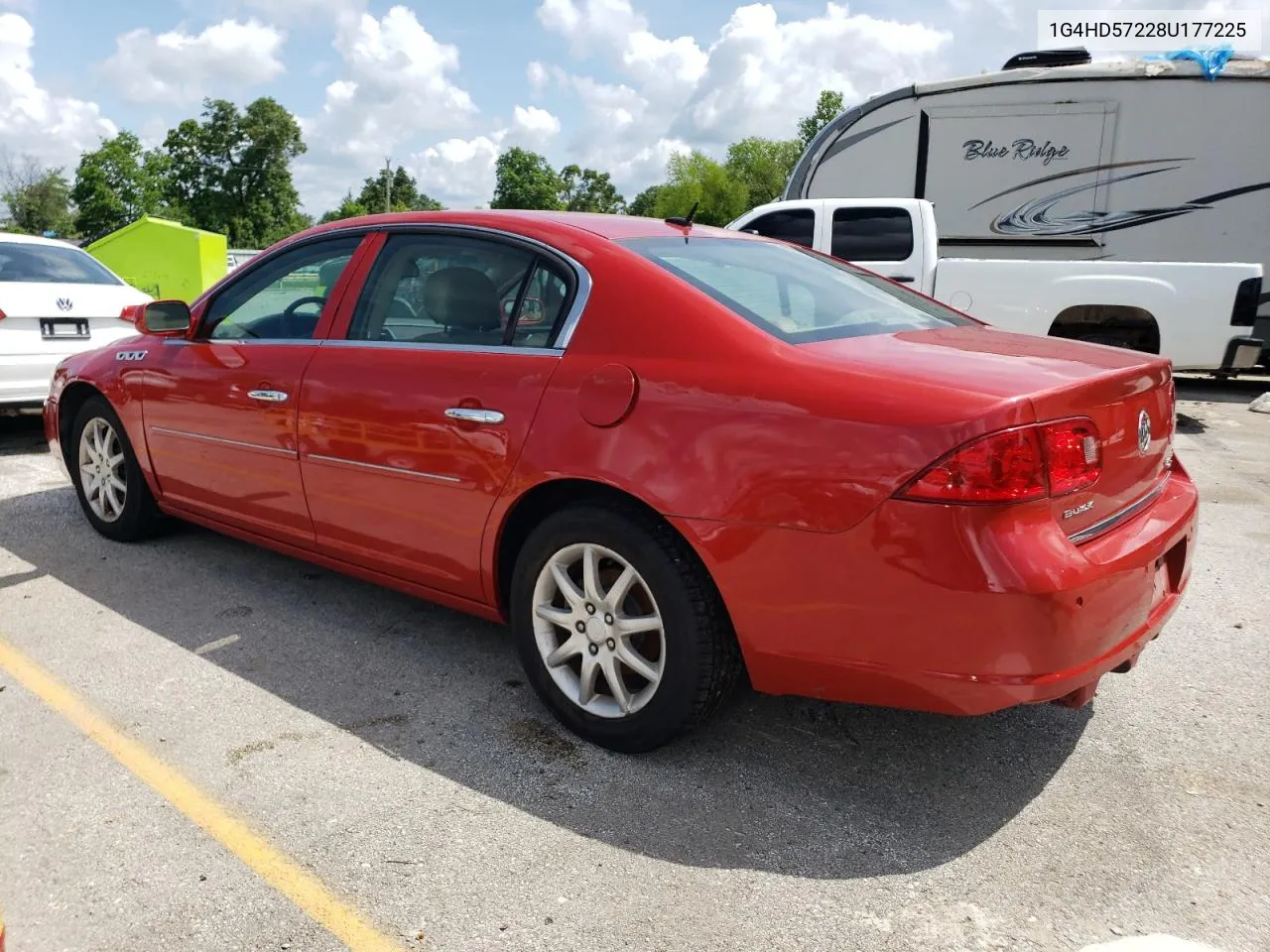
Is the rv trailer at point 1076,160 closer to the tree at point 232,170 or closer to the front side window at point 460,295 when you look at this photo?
the front side window at point 460,295

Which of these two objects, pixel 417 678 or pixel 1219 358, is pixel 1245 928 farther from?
pixel 1219 358

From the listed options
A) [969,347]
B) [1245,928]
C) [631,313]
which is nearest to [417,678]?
[631,313]

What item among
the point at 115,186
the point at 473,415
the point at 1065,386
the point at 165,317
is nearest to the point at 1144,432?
the point at 1065,386

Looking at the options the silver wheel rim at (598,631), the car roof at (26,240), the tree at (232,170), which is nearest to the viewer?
the silver wheel rim at (598,631)

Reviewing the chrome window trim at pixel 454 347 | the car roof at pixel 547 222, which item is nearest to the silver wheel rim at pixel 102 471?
the chrome window trim at pixel 454 347

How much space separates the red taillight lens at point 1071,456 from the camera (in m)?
2.27

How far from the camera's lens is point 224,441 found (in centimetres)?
398

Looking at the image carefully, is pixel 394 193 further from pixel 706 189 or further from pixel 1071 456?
pixel 1071 456

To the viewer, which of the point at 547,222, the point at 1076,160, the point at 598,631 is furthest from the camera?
the point at 1076,160

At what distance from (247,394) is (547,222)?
4.69 ft

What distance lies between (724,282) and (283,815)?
6.25ft

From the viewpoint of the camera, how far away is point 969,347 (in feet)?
9.00

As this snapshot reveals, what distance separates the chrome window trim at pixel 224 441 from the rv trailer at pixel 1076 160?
9.06 meters

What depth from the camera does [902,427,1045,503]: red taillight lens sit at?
2195 millimetres
